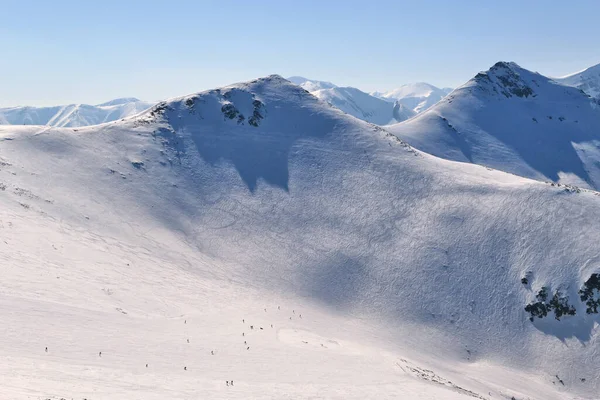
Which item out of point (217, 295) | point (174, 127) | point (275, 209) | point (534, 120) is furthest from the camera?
point (534, 120)

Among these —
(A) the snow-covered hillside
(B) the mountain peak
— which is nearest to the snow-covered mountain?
(B) the mountain peak

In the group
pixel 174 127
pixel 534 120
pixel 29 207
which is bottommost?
pixel 29 207

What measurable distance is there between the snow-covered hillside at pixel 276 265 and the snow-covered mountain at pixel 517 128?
A: 53.7 metres

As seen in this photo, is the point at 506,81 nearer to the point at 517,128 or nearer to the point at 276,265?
the point at 517,128

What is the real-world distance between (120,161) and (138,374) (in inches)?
2138

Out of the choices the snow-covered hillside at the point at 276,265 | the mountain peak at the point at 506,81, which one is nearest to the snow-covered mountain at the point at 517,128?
the mountain peak at the point at 506,81

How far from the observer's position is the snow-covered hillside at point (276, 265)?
3073 centimetres

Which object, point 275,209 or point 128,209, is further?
point 275,209

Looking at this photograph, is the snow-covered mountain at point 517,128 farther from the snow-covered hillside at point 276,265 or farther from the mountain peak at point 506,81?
the snow-covered hillside at point 276,265

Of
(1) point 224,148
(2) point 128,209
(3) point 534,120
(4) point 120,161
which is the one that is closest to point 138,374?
(2) point 128,209

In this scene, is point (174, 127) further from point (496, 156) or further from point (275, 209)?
point (496, 156)

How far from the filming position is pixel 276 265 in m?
62.2

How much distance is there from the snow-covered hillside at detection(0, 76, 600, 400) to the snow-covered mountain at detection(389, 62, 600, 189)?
53.7 meters

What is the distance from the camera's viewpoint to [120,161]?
7488 centimetres
